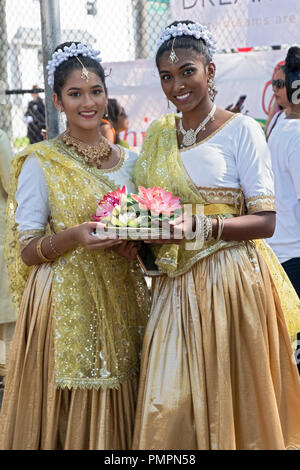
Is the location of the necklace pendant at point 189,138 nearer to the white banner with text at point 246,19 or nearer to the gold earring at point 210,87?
the gold earring at point 210,87

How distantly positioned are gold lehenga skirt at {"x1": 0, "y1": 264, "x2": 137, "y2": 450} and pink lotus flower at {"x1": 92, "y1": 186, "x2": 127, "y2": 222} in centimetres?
44

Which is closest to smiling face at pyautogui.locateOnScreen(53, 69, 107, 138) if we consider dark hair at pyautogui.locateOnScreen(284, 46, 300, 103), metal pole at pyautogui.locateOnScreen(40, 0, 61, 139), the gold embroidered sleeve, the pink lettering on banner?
the gold embroidered sleeve

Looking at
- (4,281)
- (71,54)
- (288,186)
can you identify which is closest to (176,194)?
(71,54)

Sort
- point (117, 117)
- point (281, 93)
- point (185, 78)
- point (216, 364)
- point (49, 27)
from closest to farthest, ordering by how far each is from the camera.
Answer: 1. point (216, 364)
2. point (185, 78)
3. point (49, 27)
4. point (281, 93)
5. point (117, 117)

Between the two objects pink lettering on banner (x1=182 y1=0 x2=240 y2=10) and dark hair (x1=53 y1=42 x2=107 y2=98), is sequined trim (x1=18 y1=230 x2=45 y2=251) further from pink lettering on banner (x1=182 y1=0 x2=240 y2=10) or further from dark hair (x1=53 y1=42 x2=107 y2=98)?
pink lettering on banner (x1=182 y1=0 x2=240 y2=10)

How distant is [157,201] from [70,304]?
0.67m

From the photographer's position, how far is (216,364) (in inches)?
106

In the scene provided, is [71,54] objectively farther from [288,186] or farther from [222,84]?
[222,84]

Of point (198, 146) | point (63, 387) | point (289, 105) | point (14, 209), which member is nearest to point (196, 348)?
point (63, 387)

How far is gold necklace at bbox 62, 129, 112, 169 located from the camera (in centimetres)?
298

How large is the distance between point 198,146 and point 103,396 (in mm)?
1217
